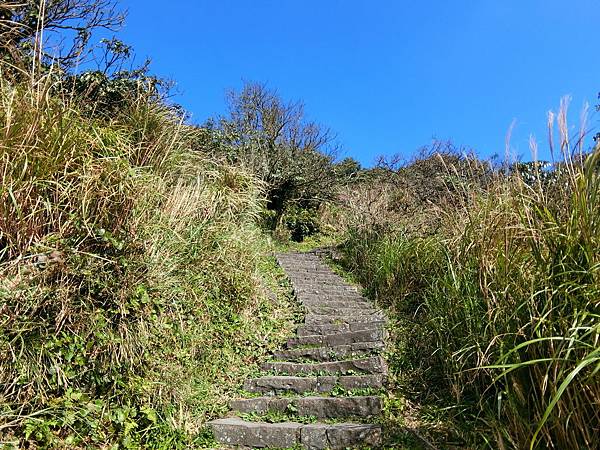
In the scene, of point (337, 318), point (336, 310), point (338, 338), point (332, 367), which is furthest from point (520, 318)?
point (336, 310)

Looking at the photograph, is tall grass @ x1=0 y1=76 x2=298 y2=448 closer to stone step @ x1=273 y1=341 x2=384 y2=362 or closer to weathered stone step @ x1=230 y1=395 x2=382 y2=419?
weathered stone step @ x1=230 y1=395 x2=382 y2=419

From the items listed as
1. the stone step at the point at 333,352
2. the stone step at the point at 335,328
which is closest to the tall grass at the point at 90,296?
the stone step at the point at 333,352

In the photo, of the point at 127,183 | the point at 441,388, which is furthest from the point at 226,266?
the point at 441,388

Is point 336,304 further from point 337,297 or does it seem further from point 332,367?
point 332,367

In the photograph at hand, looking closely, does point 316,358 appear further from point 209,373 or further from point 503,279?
point 503,279

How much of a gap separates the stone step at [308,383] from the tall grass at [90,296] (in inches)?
10.9

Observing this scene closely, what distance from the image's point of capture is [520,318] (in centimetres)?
220

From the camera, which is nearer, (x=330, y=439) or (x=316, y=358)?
(x=330, y=439)

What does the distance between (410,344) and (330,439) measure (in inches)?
63.9

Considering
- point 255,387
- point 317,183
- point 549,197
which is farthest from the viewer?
point 317,183

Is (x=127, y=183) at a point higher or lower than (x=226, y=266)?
higher

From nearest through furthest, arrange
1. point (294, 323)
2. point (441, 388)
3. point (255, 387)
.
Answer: point (441, 388)
point (255, 387)
point (294, 323)

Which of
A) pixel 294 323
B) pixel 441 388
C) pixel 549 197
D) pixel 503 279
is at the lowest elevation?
pixel 441 388

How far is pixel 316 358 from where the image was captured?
4617 millimetres
